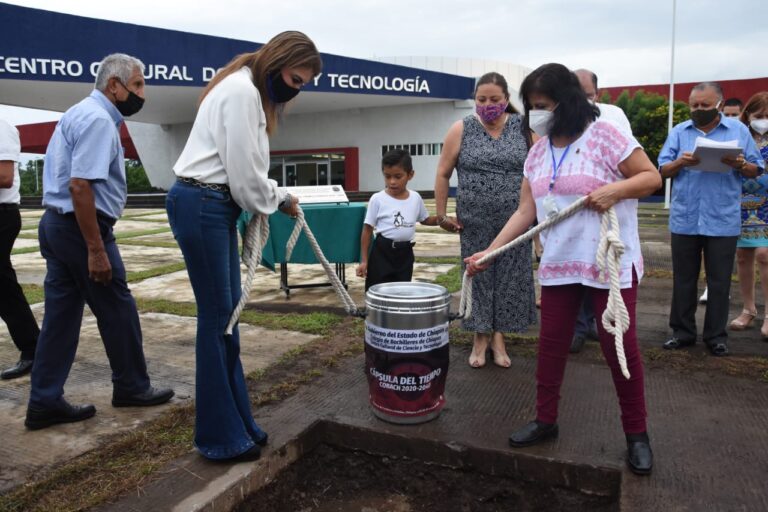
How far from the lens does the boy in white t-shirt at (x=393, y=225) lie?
4148mm

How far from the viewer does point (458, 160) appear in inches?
150

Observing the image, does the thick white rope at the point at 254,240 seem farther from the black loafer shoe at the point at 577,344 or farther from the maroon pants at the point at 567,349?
the black loafer shoe at the point at 577,344

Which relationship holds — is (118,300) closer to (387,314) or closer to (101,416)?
(101,416)

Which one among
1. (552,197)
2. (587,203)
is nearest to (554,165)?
(552,197)

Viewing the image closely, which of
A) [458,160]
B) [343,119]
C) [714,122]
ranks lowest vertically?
[458,160]

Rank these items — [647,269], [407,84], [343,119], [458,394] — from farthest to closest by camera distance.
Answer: [343,119]
[407,84]
[647,269]
[458,394]

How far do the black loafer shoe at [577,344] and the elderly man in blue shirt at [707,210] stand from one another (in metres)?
0.60

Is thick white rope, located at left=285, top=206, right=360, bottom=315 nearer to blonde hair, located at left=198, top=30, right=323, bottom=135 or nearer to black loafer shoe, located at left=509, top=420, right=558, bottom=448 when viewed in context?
blonde hair, located at left=198, top=30, right=323, bottom=135

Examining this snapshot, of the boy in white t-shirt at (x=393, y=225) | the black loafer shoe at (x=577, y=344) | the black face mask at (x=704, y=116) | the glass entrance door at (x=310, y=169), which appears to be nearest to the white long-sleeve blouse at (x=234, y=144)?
the boy in white t-shirt at (x=393, y=225)

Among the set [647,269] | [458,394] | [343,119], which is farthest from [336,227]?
[343,119]

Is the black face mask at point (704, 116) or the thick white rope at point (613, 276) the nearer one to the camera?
the thick white rope at point (613, 276)

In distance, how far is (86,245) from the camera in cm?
301

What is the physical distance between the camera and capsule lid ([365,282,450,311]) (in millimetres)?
2820

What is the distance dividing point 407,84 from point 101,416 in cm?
2754
